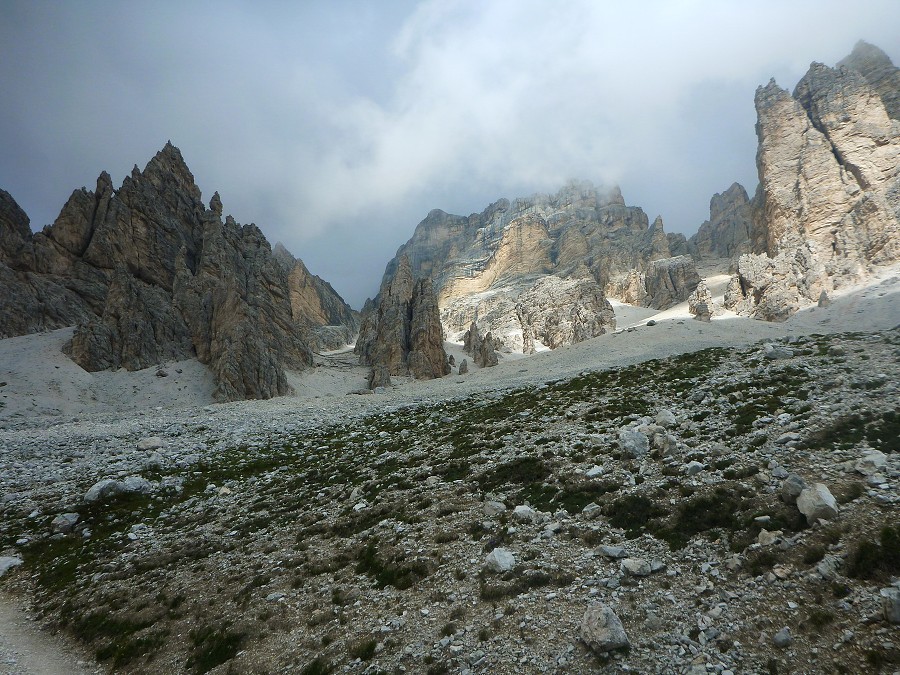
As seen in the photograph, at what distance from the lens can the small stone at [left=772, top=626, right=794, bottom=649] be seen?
678 centimetres

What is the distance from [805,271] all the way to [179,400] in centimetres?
14339

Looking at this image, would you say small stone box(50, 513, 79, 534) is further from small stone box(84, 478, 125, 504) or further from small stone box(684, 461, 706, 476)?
small stone box(684, 461, 706, 476)

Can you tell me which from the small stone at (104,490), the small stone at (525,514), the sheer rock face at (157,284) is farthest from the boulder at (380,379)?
the small stone at (525,514)

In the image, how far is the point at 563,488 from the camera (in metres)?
14.4

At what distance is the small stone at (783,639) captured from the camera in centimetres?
678

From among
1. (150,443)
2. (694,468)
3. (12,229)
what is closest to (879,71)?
(694,468)

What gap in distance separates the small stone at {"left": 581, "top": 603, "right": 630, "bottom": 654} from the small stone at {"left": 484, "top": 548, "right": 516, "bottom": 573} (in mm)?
2741

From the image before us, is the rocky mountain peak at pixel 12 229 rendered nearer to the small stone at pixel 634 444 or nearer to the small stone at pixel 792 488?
the small stone at pixel 634 444

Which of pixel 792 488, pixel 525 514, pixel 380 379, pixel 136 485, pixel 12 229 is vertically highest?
pixel 12 229

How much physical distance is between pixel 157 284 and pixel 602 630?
113578mm

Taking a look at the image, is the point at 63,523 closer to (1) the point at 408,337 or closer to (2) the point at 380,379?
(2) the point at 380,379

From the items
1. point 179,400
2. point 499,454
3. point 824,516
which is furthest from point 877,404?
point 179,400

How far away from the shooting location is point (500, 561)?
10.7m

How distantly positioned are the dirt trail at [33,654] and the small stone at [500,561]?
10.3 metres
